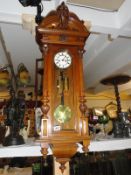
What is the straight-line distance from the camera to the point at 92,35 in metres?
1.93

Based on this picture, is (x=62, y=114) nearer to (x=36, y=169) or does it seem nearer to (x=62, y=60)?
(x=62, y=60)

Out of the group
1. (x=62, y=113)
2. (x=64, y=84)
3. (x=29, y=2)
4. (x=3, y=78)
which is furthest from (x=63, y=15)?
(x=3, y=78)

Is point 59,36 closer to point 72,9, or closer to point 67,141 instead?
point 72,9

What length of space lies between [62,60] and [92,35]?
92cm

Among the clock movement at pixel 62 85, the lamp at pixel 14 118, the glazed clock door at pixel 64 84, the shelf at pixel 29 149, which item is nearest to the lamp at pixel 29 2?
the clock movement at pixel 62 85

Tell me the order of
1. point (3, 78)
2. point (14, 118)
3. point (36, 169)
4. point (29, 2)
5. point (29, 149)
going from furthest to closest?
point (36, 169)
point (3, 78)
point (14, 118)
point (29, 149)
point (29, 2)

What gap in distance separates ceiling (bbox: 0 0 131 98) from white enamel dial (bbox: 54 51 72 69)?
0.98 ft

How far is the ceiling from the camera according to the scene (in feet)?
4.21

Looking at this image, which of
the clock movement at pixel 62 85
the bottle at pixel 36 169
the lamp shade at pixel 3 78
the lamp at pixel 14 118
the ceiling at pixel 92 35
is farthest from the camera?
the bottle at pixel 36 169

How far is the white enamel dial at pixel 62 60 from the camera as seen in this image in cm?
113

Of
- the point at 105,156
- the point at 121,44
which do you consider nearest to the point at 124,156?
the point at 105,156

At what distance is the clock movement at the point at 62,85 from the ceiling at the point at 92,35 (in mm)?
207

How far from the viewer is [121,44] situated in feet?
6.59

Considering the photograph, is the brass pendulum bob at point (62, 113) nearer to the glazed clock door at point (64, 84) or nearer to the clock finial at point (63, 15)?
the glazed clock door at point (64, 84)
